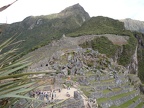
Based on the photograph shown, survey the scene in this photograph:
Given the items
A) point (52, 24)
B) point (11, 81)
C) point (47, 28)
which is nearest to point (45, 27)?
point (47, 28)

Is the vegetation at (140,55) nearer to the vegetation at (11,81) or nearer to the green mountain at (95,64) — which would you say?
the green mountain at (95,64)

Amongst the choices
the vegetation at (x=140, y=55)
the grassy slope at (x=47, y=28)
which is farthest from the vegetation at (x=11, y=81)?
the grassy slope at (x=47, y=28)

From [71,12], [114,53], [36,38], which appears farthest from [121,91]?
[71,12]

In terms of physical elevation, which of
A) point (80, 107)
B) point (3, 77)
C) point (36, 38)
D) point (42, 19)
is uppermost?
point (42, 19)

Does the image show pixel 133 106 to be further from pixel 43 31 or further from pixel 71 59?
pixel 43 31

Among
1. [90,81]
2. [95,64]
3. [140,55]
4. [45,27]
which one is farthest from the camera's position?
[45,27]

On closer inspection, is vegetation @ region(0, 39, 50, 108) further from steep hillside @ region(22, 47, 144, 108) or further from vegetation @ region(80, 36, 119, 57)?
vegetation @ region(80, 36, 119, 57)

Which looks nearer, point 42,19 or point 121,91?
point 121,91

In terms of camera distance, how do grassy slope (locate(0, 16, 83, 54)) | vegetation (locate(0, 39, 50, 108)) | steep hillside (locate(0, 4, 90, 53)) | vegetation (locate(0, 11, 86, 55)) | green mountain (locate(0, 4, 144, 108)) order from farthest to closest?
1. steep hillside (locate(0, 4, 90, 53))
2. grassy slope (locate(0, 16, 83, 54))
3. vegetation (locate(0, 11, 86, 55))
4. green mountain (locate(0, 4, 144, 108))
5. vegetation (locate(0, 39, 50, 108))

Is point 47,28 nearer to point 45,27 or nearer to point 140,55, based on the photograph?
point 45,27

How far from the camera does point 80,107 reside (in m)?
18.4

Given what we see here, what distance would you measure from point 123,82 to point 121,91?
376 centimetres

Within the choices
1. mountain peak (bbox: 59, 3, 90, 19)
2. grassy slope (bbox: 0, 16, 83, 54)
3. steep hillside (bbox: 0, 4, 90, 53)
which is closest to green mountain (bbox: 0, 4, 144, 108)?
grassy slope (bbox: 0, 16, 83, 54)

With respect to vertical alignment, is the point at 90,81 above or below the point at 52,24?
below
